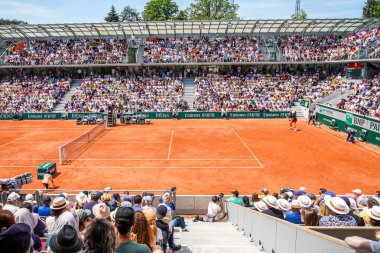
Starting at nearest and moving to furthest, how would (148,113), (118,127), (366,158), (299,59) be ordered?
(366,158)
(118,127)
(148,113)
(299,59)

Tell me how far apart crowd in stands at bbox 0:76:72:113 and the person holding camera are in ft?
119

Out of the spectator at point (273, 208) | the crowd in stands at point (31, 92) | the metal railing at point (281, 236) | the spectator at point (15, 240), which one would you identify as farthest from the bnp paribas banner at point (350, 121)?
the crowd in stands at point (31, 92)

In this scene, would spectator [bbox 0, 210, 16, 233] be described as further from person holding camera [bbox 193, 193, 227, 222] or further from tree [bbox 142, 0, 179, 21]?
tree [bbox 142, 0, 179, 21]

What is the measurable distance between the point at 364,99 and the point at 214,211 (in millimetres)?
28775

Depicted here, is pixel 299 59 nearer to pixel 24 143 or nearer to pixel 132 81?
pixel 132 81

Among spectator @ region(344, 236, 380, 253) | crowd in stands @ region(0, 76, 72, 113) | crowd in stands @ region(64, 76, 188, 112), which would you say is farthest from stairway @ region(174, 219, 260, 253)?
crowd in stands @ region(0, 76, 72, 113)

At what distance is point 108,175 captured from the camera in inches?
719

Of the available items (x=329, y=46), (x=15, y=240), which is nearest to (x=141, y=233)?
(x=15, y=240)

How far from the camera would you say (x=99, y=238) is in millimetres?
3271

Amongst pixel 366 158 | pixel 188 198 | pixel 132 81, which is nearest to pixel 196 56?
pixel 132 81

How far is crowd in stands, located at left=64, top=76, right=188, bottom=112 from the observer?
41.8 m

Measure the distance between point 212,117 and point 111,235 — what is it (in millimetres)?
37367

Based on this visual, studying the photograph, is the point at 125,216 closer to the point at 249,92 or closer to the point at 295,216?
the point at 295,216

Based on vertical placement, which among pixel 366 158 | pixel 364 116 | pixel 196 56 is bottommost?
pixel 366 158
